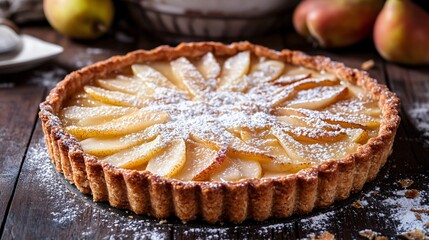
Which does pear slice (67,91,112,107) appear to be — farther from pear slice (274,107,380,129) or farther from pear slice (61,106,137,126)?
pear slice (274,107,380,129)

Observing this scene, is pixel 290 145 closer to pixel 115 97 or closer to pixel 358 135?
pixel 358 135

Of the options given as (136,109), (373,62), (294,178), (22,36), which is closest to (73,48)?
(22,36)

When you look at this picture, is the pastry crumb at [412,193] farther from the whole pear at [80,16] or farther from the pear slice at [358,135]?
the whole pear at [80,16]

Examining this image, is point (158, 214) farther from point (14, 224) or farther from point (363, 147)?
point (363, 147)

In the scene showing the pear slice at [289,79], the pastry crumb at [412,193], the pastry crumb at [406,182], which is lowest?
the pastry crumb at [406,182]

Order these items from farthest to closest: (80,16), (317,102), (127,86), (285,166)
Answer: (80,16) < (127,86) < (317,102) < (285,166)

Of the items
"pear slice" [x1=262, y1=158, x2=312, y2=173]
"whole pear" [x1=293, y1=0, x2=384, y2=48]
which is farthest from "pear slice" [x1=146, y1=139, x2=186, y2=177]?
"whole pear" [x1=293, y1=0, x2=384, y2=48]

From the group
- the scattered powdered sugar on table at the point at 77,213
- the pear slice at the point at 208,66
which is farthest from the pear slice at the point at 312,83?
the scattered powdered sugar on table at the point at 77,213

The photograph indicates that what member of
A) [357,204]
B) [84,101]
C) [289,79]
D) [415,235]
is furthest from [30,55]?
[415,235]
